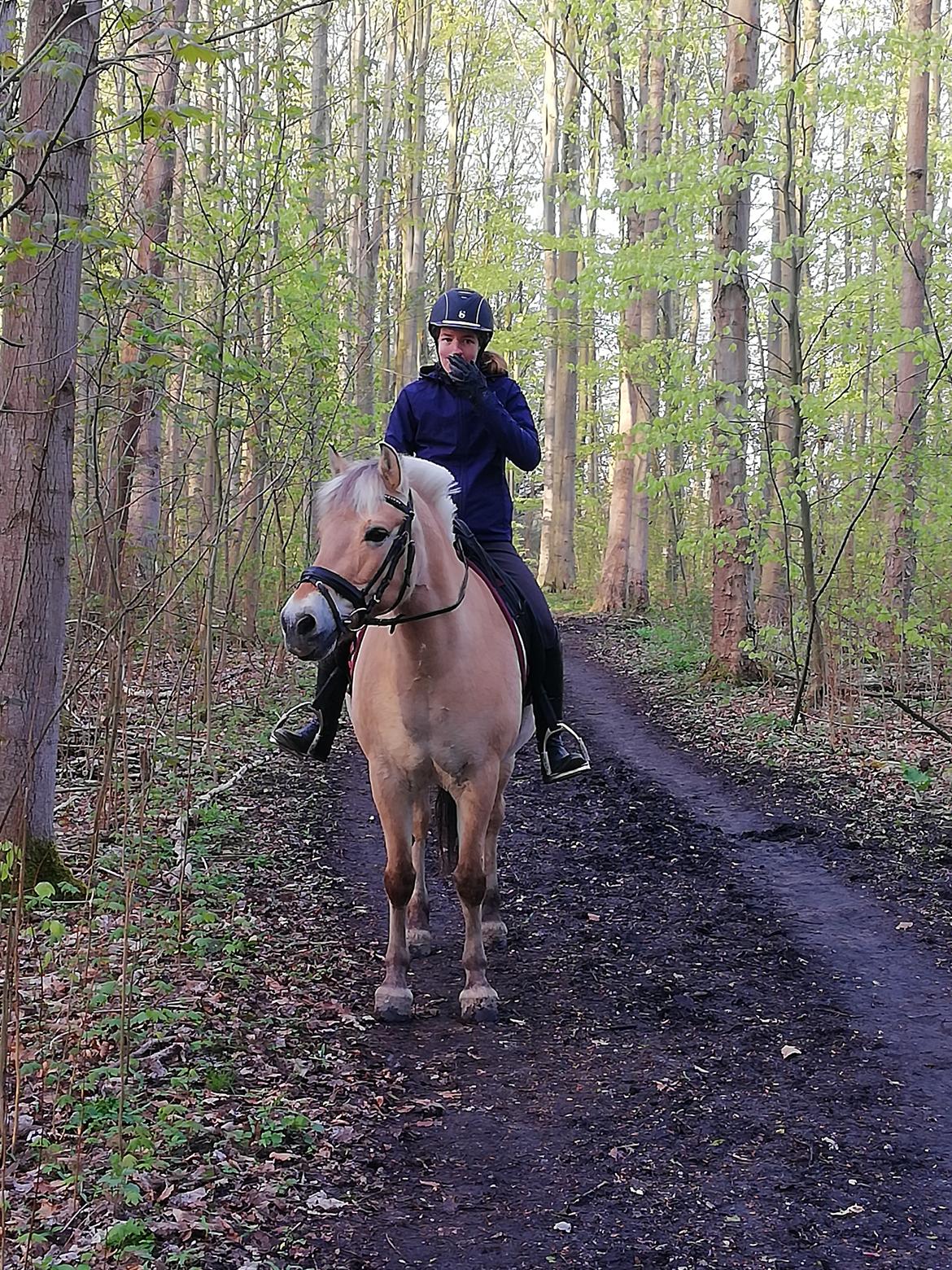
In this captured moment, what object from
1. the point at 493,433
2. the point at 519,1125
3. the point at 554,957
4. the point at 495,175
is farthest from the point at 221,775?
the point at 495,175

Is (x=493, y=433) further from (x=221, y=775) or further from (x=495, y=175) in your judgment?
(x=495, y=175)

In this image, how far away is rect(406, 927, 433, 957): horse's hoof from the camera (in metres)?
5.88

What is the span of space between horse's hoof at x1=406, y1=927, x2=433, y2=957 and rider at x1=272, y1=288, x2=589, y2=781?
1092mm

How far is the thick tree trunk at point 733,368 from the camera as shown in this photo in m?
11.6

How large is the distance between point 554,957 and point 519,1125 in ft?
5.89

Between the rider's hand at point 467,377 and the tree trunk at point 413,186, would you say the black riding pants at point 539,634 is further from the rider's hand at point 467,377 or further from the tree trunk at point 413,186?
the tree trunk at point 413,186

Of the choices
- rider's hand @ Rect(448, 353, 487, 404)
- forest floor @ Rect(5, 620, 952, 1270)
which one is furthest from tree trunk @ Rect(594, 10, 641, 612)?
rider's hand @ Rect(448, 353, 487, 404)

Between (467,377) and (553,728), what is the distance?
1.99m

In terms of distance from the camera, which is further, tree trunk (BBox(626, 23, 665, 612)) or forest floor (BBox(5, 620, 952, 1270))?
tree trunk (BBox(626, 23, 665, 612))

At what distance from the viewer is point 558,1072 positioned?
4.48m

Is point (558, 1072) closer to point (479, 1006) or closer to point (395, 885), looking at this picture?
point (479, 1006)

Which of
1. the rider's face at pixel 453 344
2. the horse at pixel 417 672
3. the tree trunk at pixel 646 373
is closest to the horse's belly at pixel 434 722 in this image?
the horse at pixel 417 672

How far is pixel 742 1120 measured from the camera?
4.00 metres

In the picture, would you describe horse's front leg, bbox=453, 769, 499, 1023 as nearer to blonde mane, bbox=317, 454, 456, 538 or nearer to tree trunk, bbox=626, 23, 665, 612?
blonde mane, bbox=317, 454, 456, 538
